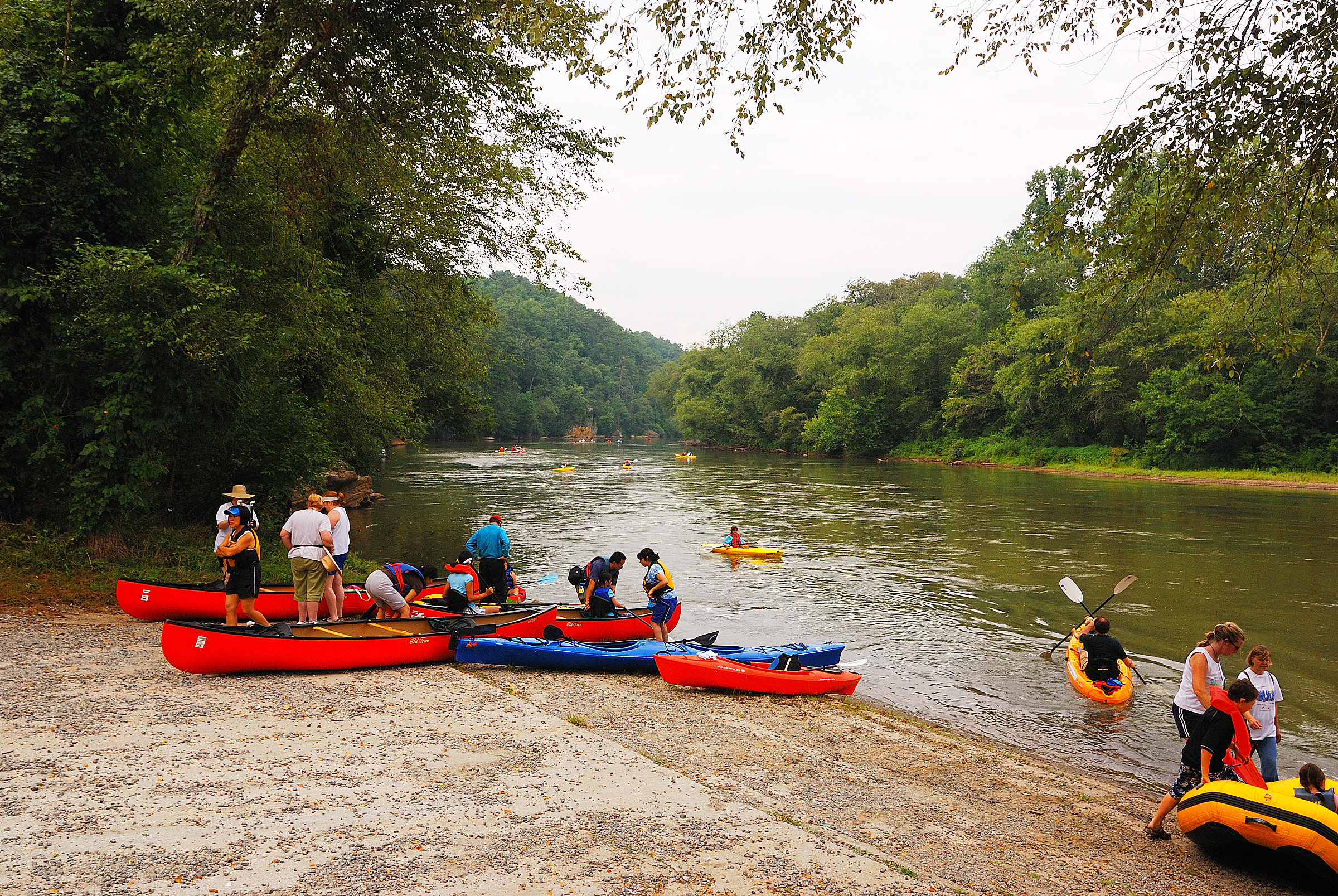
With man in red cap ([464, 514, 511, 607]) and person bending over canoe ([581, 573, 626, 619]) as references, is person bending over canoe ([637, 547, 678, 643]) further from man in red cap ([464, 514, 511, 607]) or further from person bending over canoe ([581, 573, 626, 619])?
man in red cap ([464, 514, 511, 607])

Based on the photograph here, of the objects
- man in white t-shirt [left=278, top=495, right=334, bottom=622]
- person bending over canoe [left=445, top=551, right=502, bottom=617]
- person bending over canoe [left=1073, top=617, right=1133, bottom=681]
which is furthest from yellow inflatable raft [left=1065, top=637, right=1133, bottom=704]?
man in white t-shirt [left=278, top=495, right=334, bottom=622]

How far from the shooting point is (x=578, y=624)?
1091 centimetres

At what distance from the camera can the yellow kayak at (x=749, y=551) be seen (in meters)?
20.5

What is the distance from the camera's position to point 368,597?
455 inches

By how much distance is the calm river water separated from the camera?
10055 millimetres

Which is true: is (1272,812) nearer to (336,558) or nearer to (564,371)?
(336,558)

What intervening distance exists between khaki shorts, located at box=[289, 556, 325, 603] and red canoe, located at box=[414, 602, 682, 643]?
1451 millimetres

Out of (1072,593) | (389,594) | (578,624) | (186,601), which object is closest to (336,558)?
(389,594)

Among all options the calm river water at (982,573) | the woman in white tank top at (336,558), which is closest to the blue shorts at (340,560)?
the woman in white tank top at (336,558)

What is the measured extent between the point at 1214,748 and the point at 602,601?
24.5ft

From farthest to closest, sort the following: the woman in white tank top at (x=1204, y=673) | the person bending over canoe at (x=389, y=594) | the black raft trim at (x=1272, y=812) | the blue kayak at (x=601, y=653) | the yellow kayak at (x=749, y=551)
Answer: the yellow kayak at (x=749, y=551), the person bending over canoe at (x=389, y=594), the blue kayak at (x=601, y=653), the woman in white tank top at (x=1204, y=673), the black raft trim at (x=1272, y=812)

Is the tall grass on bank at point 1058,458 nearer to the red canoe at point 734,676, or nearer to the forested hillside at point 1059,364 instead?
the forested hillside at point 1059,364

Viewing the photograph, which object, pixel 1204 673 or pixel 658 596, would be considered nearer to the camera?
pixel 1204 673

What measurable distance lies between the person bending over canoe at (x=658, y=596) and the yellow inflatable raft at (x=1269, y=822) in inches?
266
